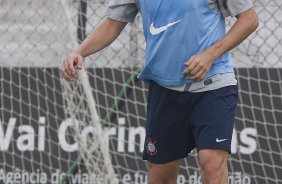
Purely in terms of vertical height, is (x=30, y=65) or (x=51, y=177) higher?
(x=30, y=65)

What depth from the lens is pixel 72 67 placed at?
4.56 metres

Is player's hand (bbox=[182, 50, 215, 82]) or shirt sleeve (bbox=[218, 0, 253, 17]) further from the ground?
shirt sleeve (bbox=[218, 0, 253, 17])

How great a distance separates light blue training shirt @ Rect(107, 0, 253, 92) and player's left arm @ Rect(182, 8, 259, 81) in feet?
0.18

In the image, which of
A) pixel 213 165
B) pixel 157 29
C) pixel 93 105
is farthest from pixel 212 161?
pixel 93 105

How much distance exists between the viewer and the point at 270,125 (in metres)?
6.54

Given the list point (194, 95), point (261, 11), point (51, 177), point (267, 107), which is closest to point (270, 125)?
point (267, 107)

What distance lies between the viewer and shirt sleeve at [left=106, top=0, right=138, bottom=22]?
480 cm

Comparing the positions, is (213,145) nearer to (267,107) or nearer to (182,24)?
(182,24)

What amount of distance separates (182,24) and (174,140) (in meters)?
0.62

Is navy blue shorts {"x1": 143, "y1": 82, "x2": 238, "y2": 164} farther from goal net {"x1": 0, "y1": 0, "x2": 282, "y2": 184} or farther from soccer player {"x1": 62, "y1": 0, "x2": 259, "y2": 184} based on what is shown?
goal net {"x1": 0, "y1": 0, "x2": 282, "y2": 184}

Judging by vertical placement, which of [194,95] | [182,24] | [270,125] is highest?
[182,24]

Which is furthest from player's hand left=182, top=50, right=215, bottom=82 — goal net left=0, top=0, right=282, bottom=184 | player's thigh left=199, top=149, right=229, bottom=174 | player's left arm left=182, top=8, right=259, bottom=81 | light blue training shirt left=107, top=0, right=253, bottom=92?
goal net left=0, top=0, right=282, bottom=184

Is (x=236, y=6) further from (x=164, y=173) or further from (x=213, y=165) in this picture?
(x=164, y=173)

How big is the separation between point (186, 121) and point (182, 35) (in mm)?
450
